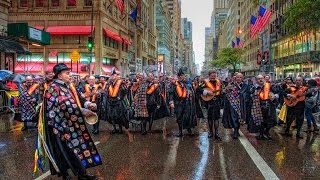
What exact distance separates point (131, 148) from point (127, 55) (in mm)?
53961

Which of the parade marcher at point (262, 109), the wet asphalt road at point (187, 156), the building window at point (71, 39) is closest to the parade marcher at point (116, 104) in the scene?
the wet asphalt road at point (187, 156)

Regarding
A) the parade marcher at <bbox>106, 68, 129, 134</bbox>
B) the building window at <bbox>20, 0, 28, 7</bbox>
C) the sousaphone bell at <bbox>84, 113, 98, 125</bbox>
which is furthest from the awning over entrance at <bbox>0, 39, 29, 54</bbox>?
the building window at <bbox>20, 0, 28, 7</bbox>

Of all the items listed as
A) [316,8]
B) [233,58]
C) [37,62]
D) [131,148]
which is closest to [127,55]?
[37,62]

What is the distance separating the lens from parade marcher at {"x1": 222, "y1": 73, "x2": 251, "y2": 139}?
12516 mm

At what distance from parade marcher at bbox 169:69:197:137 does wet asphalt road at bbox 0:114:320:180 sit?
0.36 meters

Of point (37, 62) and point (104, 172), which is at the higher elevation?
point (37, 62)

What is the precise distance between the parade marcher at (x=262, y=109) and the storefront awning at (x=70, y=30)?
34.2 metres

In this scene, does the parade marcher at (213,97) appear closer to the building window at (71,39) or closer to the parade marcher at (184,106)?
the parade marcher at (184,106)

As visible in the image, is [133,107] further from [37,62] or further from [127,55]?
[127,55]

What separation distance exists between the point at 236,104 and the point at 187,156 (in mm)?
3425

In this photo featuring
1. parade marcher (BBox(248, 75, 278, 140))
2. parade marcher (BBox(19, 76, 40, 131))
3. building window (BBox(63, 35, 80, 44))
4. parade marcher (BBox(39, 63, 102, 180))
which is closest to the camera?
parade marcher (BBox(39, 63, 102, 180))

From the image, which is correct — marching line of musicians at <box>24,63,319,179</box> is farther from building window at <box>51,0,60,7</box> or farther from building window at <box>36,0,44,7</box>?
building window at <box>36,0,44,7</box>

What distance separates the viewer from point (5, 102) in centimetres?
2244

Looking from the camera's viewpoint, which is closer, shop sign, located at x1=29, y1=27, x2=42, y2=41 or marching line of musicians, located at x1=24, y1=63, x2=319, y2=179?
marching line of musicians, located at x1=24, y1=63, x2=319, y2=179
